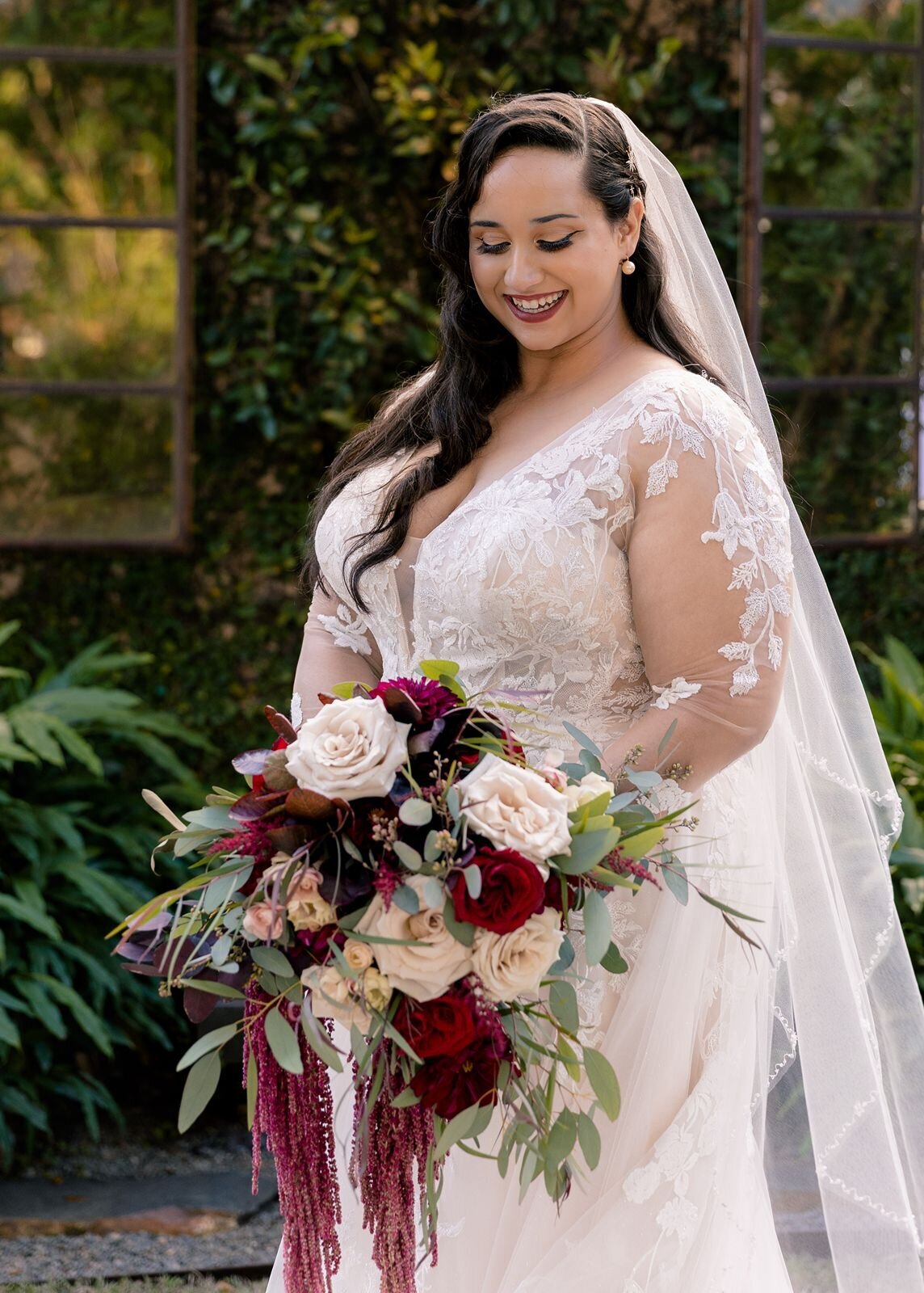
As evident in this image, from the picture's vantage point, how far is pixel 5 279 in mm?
4977

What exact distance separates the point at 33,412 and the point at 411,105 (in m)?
1.61

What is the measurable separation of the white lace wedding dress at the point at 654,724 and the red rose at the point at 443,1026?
1.61ft

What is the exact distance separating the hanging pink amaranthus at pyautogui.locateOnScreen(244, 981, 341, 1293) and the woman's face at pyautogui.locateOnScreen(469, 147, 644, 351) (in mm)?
1131

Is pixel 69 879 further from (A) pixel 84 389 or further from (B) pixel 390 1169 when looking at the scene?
(B) pixel 390 1169

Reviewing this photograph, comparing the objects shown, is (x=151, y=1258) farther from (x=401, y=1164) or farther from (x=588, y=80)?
(x=588, y=80)

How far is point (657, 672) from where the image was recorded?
Answer: 2172mm

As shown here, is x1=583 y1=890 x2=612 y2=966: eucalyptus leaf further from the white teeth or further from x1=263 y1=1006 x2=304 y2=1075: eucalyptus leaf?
the white teeth

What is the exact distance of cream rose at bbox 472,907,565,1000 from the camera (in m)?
1.72

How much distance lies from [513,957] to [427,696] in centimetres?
33

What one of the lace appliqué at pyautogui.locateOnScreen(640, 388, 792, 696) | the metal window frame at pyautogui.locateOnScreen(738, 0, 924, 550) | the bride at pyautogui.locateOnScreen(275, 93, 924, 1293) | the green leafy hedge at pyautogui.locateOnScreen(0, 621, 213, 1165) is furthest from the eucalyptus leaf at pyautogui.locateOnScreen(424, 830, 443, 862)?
the metal window frame at pyautogui.locateOnScreen(738, 0, 924, 550)

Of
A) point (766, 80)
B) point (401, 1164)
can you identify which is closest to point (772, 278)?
point (766, 80)

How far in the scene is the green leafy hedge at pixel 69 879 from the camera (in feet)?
14.0

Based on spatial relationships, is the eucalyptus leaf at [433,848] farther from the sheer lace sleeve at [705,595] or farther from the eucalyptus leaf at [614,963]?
the sheer lace sleeve at [705,595]

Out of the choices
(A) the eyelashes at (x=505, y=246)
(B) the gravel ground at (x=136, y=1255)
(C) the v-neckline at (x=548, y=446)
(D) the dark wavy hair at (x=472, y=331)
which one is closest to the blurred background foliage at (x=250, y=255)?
(B) the gravel ground at (x=136, y=1255)
